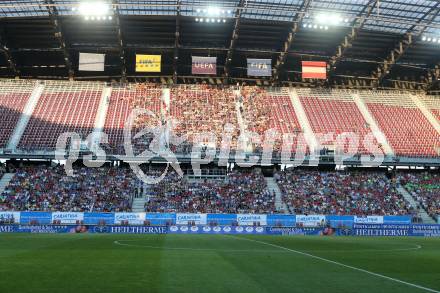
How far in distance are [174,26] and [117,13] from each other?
7.23 m

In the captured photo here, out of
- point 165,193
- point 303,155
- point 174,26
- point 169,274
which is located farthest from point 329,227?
point 169,274

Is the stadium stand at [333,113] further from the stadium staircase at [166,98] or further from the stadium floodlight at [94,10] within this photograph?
the stadium floodlight at [94,10]

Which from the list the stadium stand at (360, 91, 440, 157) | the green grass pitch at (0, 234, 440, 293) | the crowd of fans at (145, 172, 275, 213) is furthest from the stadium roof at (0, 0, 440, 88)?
the green grass pitch at (0, 234, 440, 293)

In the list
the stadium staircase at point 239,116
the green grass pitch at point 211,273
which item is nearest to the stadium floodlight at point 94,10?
the stadium staircase at point 239,116

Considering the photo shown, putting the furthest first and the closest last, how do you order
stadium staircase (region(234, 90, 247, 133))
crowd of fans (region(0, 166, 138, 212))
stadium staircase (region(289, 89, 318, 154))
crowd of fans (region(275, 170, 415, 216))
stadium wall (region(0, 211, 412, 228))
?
stadium staircase (region(234, 90, 247, 133)), stadium staircase (region(289, 89, 318, 154)), crowd of fans (region(275, 170, 415, 216)), crowd of fans (region(0, 166, 138, 212)), stadium wall (region(0, 211, 412, 228))

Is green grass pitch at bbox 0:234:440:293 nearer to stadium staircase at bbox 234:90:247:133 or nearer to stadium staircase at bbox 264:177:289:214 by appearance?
stadium staircase at bbox 264:177:289:214

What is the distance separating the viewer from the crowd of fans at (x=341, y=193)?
5531cm

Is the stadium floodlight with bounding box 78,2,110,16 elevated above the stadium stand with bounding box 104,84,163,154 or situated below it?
above

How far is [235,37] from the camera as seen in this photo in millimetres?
58688

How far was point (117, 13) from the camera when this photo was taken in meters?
54.1

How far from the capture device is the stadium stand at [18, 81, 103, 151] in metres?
58.6

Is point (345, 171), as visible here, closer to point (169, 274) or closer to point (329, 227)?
point (329, 227)

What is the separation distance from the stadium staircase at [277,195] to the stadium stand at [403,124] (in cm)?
1668

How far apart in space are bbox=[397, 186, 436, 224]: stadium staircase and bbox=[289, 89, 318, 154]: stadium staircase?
473 inches
